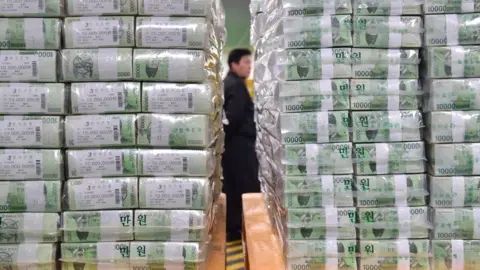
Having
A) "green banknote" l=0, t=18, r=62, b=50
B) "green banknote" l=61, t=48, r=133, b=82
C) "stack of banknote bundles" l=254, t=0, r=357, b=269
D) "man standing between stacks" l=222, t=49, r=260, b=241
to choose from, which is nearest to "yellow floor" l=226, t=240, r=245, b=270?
"man standing between stacks" l=222, t=49, r=260, b=241

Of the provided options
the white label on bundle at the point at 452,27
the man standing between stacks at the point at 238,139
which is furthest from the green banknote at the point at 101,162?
the man standing between stacks at the point at 238,139

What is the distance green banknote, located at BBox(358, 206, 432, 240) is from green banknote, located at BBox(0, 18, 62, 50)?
1.18m

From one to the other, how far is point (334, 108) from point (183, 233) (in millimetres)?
655

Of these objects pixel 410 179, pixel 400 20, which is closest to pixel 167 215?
pixel 410 179

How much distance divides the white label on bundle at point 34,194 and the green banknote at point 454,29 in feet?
4.57

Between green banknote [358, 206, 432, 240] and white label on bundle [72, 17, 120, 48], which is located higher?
white label on bundle [72, 17, 120, 48]

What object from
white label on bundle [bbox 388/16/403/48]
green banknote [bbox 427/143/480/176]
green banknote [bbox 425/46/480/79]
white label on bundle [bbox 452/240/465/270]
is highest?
white label on bundle [bbox 388/16/403/48]

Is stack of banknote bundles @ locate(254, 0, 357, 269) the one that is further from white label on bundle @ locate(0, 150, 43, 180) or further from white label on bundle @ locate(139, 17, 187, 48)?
white label on bundle @ locate(0, 150, 43, 180)

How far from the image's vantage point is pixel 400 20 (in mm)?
1411

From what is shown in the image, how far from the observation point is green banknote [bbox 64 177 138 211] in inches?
54.1

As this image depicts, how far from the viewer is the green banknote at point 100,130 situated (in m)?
1.37

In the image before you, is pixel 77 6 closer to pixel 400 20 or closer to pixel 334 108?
pixel 334 108

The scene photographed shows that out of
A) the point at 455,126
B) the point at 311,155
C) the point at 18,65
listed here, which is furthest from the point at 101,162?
the point at 455,126

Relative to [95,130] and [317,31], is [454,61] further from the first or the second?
[95,130]
